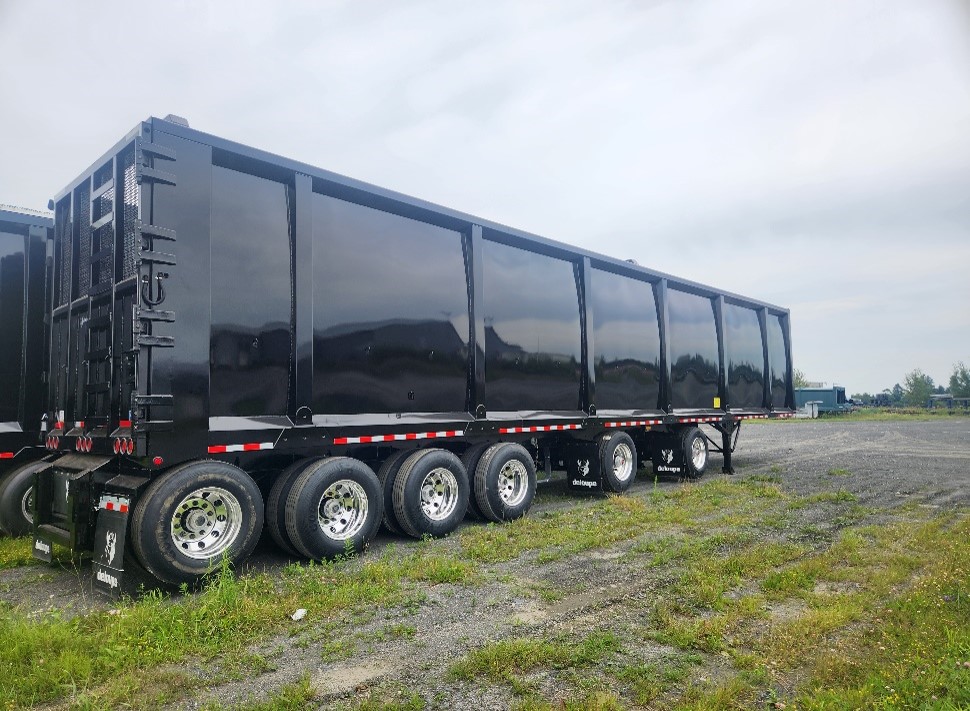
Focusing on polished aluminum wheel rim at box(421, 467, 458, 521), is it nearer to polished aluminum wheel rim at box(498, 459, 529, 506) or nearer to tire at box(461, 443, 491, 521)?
tire at box(461, 443, 491, 521)

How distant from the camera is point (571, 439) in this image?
1091cm

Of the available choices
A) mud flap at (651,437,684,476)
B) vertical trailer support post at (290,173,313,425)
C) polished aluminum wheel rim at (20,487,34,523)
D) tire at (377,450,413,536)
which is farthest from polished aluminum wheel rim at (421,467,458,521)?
→ mud flap at (651,437,684,476)

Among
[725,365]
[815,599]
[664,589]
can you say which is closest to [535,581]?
[664,589]

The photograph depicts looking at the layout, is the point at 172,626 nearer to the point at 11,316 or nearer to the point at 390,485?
the point at 390,485

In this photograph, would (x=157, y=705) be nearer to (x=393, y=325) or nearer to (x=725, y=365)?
(x=393, y=325)

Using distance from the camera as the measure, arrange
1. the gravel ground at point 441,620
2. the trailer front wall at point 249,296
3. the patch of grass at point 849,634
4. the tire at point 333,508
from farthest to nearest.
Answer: the tire at point 333,508 < the trailer front wall at point 249,296 < the gravel ground at point 441,620 < the patch of grass at point 849,634

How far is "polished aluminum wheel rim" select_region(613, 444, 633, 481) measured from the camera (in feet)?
36.9

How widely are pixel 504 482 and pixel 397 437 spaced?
202cm

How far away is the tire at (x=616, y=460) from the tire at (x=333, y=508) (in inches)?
191

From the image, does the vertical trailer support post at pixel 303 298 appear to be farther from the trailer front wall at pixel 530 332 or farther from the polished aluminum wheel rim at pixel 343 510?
the trailer front wall at pixel 530 332

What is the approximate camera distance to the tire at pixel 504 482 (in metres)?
8.45

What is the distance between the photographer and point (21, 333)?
8.17 metres

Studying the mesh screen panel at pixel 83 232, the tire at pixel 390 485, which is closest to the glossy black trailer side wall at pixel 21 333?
the mesh screen panel at pixel 83 232

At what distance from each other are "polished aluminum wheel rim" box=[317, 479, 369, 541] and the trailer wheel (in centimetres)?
828
